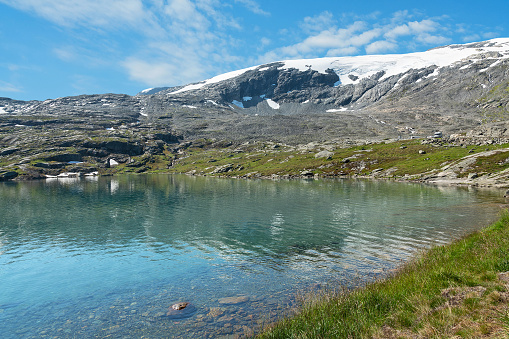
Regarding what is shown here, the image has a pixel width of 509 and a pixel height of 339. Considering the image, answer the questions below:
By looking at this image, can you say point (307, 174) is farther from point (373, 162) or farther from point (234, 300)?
point (234, 300)

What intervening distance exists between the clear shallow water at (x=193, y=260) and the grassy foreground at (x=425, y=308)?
493 centimetres

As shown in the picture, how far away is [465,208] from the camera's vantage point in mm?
52688

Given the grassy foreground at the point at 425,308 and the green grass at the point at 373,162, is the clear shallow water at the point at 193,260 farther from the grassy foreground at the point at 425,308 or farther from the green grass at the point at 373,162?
the green grass at the point at 373,162

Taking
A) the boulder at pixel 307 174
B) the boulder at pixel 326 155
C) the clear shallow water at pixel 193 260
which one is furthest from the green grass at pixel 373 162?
the clear shallow water at pixel 193 260

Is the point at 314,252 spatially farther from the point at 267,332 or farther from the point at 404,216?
the point at 404,216

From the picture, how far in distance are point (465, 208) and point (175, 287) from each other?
5249 cm

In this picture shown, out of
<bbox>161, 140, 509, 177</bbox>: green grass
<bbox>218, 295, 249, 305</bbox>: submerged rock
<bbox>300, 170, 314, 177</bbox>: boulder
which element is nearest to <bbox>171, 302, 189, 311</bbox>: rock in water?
<bbox>218, 295, 249, 305</bbox>: submerged rock

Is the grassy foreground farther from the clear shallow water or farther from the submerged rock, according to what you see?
the submerged rock

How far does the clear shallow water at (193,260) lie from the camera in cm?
1833

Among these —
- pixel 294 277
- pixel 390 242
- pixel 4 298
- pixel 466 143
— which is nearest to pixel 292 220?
pixel 390 242

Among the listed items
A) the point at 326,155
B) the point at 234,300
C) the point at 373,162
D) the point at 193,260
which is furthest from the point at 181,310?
the point at 326,155

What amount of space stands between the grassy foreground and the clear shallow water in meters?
4.93

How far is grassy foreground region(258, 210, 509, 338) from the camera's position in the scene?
9742 millimetres

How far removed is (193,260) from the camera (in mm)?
29703
